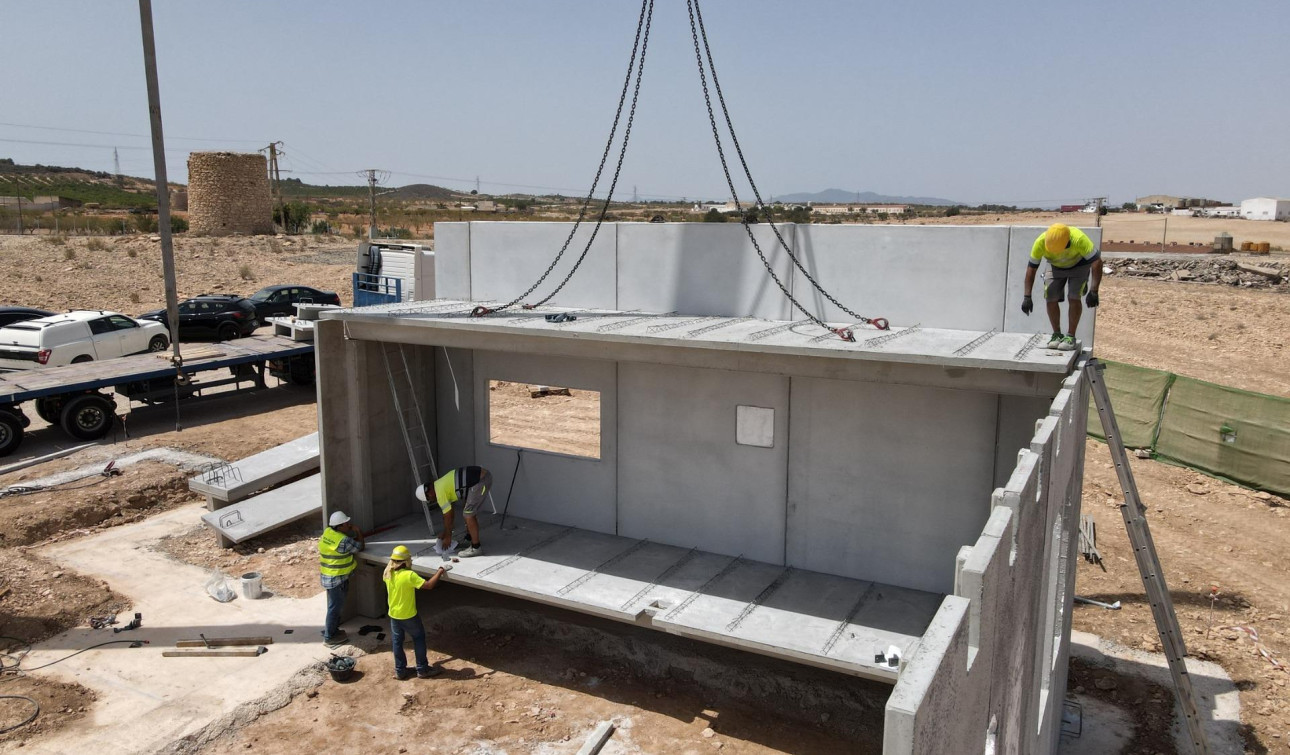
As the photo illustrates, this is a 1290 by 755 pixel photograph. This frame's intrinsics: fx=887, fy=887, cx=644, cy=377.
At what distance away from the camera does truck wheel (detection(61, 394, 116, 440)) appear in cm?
1817

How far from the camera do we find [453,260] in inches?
519

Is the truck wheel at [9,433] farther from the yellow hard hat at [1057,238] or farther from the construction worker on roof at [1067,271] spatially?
the yellow hard hat at [1057,238]

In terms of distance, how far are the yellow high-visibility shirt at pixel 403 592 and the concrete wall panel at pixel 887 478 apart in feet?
14.4

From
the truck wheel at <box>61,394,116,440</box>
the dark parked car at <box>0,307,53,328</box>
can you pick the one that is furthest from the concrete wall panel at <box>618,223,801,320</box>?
the dark parked car at <box>0,307,53,328</box>

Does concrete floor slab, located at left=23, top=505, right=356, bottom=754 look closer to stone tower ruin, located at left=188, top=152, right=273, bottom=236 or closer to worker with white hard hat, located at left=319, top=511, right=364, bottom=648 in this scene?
worker with white hard hat, located at left=319, top=511, right=364, bottom=648

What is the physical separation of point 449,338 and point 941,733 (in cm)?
840

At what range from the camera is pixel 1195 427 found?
1748cm

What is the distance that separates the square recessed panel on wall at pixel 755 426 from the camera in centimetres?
1041

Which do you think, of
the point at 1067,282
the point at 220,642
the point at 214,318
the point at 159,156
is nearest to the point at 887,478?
the point at 1067,282

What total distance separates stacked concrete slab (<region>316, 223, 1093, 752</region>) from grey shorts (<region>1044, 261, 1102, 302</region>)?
0.59 metres

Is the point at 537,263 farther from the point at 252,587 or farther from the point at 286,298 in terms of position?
the point at 286,298

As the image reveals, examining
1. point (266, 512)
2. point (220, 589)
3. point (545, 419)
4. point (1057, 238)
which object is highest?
point (1057, 238)

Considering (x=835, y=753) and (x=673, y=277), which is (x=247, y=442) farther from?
(x=835, y=753)

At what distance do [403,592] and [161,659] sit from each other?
3.15 meters
